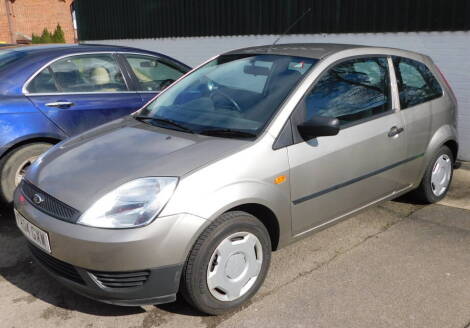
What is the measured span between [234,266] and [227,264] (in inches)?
2.6

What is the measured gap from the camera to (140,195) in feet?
8.63

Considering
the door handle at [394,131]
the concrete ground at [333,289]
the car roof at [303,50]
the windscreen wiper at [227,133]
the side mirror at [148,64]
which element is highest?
the car roof at [303,50]

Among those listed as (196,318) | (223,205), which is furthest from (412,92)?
(196,318)

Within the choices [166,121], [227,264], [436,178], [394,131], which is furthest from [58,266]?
[436,178]

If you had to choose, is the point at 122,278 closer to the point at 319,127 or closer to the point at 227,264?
the point at 227,264

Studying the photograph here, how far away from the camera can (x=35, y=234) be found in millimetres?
2818

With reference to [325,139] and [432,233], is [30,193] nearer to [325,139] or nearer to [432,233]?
[325,139]

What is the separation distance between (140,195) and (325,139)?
1405 millimetres

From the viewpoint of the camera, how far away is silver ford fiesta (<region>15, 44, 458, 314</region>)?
2.59m

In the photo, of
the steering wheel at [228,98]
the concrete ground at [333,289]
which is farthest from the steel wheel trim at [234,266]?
the steering wheel at [228,98]

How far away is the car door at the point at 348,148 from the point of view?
3.21 meters

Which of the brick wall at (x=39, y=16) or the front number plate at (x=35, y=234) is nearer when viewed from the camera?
the front number plate at (x=35, y=234)

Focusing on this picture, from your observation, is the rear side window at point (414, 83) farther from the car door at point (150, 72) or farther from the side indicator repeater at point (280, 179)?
the car door at point (150, 72)

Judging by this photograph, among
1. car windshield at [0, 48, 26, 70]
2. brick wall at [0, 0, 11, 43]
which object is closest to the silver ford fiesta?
car windshield at [0, 48, 26, 70]
